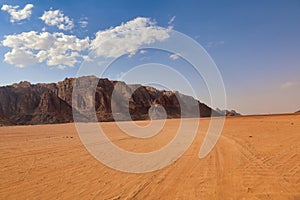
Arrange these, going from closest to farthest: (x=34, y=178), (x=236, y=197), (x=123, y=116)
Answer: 1. (x=236, y=197)
2. (x=34, y=178)
3. (x=123, y=116)

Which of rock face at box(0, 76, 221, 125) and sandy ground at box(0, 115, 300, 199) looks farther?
rock face at box(0, 76, 221, 125)

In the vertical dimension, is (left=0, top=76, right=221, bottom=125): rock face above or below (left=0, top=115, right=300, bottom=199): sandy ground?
above

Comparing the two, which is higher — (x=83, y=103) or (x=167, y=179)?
(x=83, y=103)

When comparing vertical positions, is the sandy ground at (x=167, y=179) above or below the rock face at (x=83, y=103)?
below

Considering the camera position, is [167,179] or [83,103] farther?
[83,103]

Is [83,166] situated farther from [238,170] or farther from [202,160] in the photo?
[238,170]

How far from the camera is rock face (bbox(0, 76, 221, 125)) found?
363ft

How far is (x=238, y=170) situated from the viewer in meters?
8.15

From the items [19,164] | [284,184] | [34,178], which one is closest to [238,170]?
[284,184]

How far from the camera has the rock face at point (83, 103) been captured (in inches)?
4353

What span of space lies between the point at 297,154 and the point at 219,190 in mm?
5880

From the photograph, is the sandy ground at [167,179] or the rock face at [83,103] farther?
the rock face at [83,103]

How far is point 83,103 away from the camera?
141m

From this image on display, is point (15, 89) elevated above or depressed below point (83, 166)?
above
